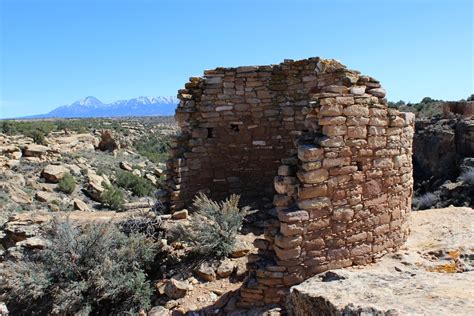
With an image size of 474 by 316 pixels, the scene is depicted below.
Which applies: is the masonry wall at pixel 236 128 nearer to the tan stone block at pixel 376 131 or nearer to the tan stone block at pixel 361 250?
the tan stone block at pixel 376 131

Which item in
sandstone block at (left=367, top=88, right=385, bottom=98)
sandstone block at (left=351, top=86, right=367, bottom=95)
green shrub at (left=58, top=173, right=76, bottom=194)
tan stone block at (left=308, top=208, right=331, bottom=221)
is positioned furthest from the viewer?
green shrub at (left=58, top=173, right=76, bottom=194)

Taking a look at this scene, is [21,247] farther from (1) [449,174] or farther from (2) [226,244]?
(1) [449,174]

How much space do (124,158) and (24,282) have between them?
22439 mm

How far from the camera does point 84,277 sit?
537cm

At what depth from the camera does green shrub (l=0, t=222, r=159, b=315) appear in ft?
16.7

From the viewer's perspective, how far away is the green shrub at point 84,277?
5090mm

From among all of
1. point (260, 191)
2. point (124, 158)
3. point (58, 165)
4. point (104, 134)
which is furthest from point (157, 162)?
point (260, 191)

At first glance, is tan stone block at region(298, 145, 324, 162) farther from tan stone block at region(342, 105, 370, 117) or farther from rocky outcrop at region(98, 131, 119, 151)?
rocky outcrop at region(98, 131, 119, 151)

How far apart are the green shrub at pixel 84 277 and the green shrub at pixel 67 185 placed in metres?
11.7

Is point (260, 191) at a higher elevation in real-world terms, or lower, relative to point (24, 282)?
higher

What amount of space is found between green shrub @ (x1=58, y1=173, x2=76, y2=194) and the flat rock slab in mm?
14418

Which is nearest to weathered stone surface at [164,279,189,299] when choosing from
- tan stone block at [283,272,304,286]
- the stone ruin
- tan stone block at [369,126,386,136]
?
the stone ruin

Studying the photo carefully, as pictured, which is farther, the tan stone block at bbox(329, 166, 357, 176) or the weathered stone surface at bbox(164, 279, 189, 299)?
the weathered stone surface at bbox(164, 279, 189, 299)

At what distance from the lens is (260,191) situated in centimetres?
773
